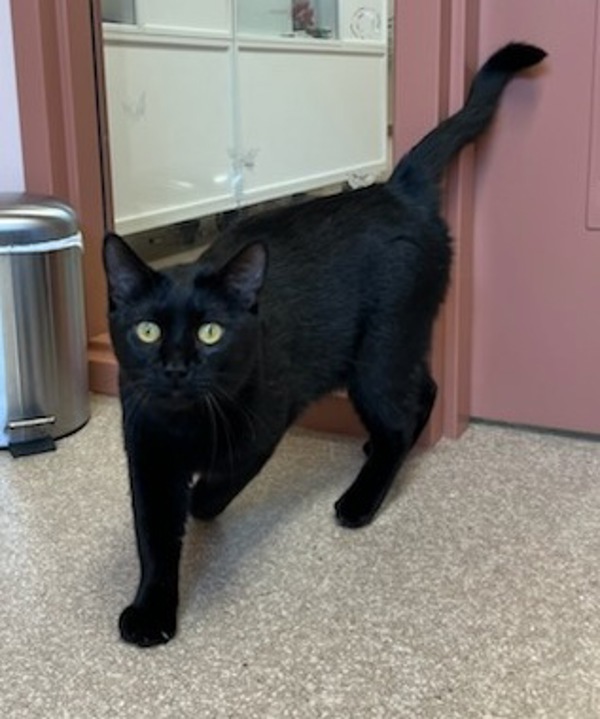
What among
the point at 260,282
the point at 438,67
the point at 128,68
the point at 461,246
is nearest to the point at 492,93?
the point at 438,67

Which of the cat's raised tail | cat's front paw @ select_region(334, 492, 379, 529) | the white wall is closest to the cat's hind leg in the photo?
cat's front paw @ select_region(334, 492, 379, 529)

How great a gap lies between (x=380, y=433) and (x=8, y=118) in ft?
2.94

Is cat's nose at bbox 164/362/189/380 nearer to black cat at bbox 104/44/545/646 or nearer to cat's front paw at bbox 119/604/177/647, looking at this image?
black cat at bbox 104/44/545/646

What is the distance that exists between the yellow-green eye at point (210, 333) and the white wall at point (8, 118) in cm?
90

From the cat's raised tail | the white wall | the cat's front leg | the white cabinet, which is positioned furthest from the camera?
the white cabinet

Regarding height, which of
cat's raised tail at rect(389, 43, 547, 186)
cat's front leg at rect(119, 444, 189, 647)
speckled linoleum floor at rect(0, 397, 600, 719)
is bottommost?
speckled linoleum floor at rect(0, 397, 600, 719)

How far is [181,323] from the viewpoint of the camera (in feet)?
3.01

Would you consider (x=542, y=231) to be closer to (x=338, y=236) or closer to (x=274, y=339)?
(x=338, y=236)

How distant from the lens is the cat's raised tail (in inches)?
50.9

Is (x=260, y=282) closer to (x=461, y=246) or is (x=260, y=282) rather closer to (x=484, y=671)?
(x=484, y=671)

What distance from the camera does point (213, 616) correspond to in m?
1.00

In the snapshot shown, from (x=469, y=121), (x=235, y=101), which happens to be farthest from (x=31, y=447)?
(x=235, y=101)

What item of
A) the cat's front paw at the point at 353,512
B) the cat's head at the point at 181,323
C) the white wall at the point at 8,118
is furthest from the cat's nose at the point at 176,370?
the white wall at the point at 8,118

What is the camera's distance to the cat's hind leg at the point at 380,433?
122cm
